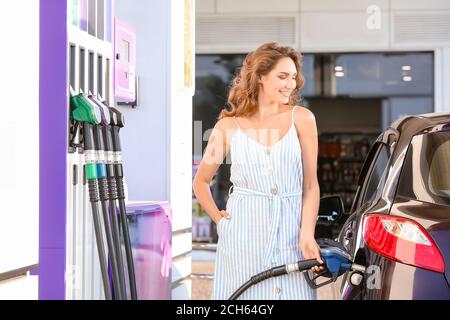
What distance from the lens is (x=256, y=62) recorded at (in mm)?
4031

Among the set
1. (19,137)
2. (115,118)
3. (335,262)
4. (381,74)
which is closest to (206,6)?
(381,74)

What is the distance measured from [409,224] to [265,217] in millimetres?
731

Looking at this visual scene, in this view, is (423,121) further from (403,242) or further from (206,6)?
(206,6)

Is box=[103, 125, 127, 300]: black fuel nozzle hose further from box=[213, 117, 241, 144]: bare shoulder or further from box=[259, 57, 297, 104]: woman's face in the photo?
box=[259, 57, 297, 104]: woman's face

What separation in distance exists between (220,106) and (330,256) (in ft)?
27.7

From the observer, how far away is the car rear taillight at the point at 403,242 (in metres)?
3.21

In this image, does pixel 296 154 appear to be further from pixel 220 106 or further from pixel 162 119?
pixel 220 106

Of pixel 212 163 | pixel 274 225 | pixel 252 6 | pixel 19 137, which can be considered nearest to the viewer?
pixel 19 137

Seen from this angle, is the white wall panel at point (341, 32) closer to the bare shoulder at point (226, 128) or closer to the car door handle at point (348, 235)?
the car door handle at point (348, 235)

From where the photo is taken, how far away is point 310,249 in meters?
3.77

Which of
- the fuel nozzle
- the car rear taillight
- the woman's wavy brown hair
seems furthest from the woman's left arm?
the car rear taillight

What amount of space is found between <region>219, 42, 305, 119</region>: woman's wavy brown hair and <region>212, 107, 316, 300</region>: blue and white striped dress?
0.34 ft

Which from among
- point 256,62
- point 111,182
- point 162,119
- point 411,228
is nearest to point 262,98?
point 256,62

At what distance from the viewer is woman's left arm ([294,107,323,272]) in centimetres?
382
